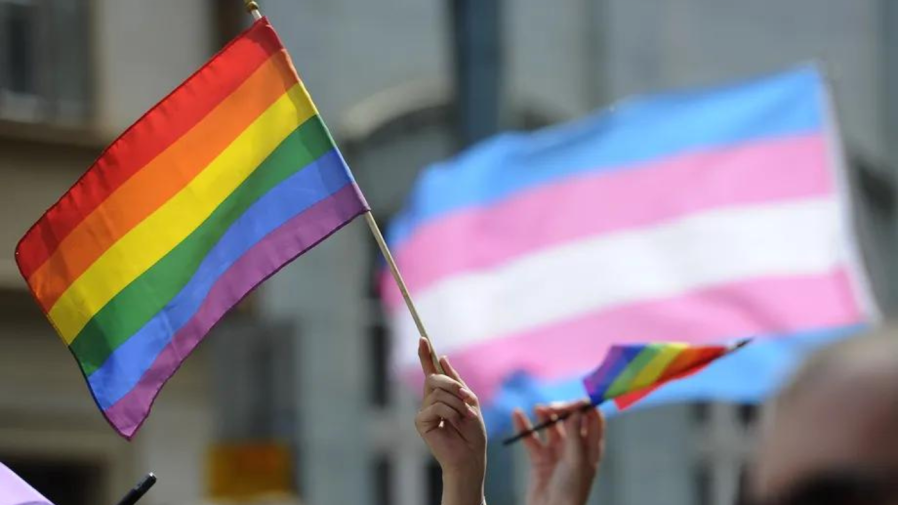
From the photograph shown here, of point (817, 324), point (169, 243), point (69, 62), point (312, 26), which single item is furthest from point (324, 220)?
point (312, 26)

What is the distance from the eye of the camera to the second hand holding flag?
384cm

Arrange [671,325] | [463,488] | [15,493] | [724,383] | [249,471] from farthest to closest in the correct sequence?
[249,471] < [671,325] < [724,383] < [15,493] < [463,488]

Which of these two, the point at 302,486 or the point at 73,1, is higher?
the point at 73,1

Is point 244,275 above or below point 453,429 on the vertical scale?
above

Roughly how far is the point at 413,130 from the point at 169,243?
27.9 feet

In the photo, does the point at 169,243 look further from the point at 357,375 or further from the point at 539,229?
the point at 357,375

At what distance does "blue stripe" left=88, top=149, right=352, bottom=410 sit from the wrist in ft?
3.31

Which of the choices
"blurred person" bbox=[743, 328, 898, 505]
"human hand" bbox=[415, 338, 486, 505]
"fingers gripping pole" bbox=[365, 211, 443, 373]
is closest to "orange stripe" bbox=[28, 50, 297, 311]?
"fingers gripping pole" bbox=[365, 211, 443, 373]

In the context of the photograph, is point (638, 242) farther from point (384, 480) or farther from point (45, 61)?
point (384, 480)

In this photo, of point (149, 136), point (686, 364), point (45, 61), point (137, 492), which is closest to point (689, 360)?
point (686, 364)

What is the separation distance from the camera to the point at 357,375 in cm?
1157

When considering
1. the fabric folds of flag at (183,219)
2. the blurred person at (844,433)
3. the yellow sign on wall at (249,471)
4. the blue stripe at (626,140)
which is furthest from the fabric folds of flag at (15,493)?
the yellow sign on wall at (249,471)

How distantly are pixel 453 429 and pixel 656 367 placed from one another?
1222 mm

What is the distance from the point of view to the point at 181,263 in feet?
12.2
